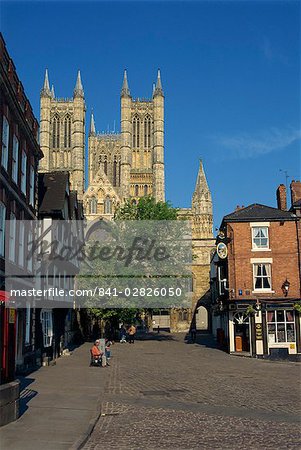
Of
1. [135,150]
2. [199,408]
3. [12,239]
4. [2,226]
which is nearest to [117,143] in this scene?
[135,150]

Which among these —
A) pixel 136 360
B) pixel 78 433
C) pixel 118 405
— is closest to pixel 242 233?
pixel 136 360

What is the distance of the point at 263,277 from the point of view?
32.7 meters

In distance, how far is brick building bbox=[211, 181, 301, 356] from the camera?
31234 mm

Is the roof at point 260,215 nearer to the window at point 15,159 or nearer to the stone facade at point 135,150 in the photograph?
the window at point 15,159

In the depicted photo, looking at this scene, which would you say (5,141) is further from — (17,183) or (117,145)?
(117,145)

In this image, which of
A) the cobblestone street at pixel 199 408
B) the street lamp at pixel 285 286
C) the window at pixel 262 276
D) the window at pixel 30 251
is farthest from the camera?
the window at pixel 262 276

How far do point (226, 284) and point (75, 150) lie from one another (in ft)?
248

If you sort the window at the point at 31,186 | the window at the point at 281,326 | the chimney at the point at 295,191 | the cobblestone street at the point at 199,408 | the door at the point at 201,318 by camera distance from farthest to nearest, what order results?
the door at the point at 201,318
the chimney at the point at 295,191
the window at the point at 281,326
the window at the point at 31,186
the cobblestone street at the point at 199,408

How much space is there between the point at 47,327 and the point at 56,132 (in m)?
89.3

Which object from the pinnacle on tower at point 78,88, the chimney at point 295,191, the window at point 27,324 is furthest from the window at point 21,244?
the pinnacle on tower at point 78,88

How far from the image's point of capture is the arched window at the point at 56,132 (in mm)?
112688

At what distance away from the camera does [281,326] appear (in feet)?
103

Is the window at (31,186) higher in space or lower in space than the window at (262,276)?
higher

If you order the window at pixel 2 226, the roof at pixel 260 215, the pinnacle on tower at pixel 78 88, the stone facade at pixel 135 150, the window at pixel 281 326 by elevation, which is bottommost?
the window at pixel 281 326
